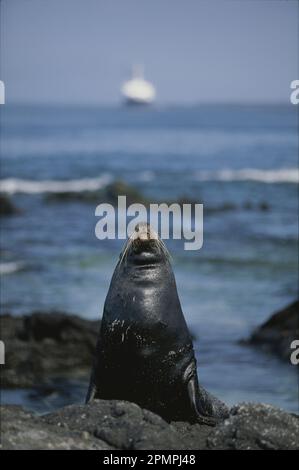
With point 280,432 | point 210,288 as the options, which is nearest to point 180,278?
point 210,288

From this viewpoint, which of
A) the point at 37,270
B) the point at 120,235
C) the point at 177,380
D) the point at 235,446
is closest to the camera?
the point at 235,446

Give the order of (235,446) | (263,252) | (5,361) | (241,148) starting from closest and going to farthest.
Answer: (235,446) → (5,361) → (263,252) → (241,148)

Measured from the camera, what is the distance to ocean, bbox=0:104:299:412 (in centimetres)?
1354

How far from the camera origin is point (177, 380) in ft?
22.9

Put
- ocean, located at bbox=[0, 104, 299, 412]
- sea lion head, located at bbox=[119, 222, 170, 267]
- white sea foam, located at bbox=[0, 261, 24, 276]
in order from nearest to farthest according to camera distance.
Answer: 1. sea lion head, located at bbox=[119, 222, 170, 267]
2. ocean, located at bbox=[0, 104, 299, 412]
3. white sea foam, located at bbox=[0, 261, 24, 276]

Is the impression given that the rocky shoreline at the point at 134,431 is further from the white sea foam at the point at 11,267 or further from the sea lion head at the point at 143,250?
the white sea foam at the point at 11,267

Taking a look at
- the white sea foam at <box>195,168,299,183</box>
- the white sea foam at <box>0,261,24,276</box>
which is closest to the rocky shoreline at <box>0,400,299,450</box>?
the white sea foam at <box>0,261,24,276</box>

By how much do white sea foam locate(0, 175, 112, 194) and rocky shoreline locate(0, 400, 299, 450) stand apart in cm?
3236

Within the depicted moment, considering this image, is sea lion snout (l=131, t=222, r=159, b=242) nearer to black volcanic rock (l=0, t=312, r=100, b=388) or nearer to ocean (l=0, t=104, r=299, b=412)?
ocean (l=0, t=104, r=299, b=412)

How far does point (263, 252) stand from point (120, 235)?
4.14 metres

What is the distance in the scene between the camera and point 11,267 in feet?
71.0

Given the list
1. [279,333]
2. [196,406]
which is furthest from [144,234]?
[279,333]

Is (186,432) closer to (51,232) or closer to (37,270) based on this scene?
(37,270)

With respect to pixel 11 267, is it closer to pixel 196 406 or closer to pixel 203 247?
pixel 203 247
